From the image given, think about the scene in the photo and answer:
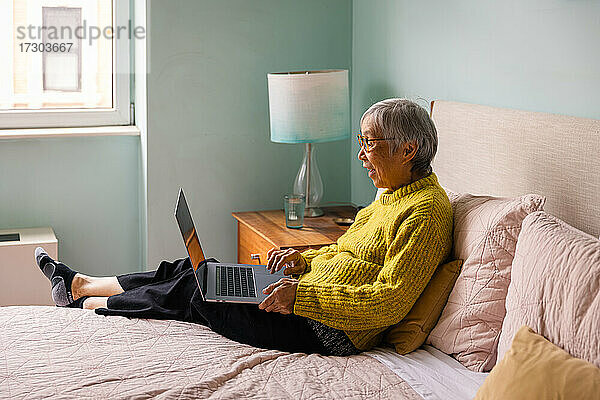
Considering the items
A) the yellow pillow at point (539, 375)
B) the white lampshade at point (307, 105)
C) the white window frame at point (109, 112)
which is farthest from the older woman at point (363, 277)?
the white window frame at point (109, 112)

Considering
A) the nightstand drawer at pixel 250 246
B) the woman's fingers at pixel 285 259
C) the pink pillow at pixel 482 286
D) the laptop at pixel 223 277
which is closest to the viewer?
the pink pillow at pixel 482 286

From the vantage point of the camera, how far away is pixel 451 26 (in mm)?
2762

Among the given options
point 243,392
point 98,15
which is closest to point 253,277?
point 243,392

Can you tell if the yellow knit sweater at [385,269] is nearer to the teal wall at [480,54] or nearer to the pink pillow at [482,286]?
the pink pillow at [482,286]

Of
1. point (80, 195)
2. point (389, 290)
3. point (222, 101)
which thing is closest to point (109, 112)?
point (80, 195)

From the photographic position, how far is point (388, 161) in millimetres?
2217

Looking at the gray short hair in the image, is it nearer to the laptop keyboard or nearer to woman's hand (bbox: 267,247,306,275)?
woman's hand (bbox: 267,247,306,275)

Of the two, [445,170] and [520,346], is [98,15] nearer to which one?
[445,170]

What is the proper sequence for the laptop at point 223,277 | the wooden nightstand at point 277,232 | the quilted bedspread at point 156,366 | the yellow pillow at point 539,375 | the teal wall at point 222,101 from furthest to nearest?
the teal wall at point 222,101 < the wooden nightstand at point 277,232 < the laptop at point 223,277 < the quilted bedspread at point 156,366 < the yellow pillow at point 539,375

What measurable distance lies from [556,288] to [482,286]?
368 millimetres

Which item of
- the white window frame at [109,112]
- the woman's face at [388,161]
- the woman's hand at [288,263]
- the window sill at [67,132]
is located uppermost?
the white window frame at [109,112]

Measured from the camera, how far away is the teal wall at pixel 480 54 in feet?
7.05

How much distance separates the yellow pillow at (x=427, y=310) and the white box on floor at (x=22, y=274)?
188cm

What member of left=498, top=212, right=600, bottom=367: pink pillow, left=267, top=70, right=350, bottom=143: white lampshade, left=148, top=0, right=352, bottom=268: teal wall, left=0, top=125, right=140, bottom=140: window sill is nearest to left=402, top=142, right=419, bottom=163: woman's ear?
left=498, top=212, right=600, bottom=367: pink pillow
